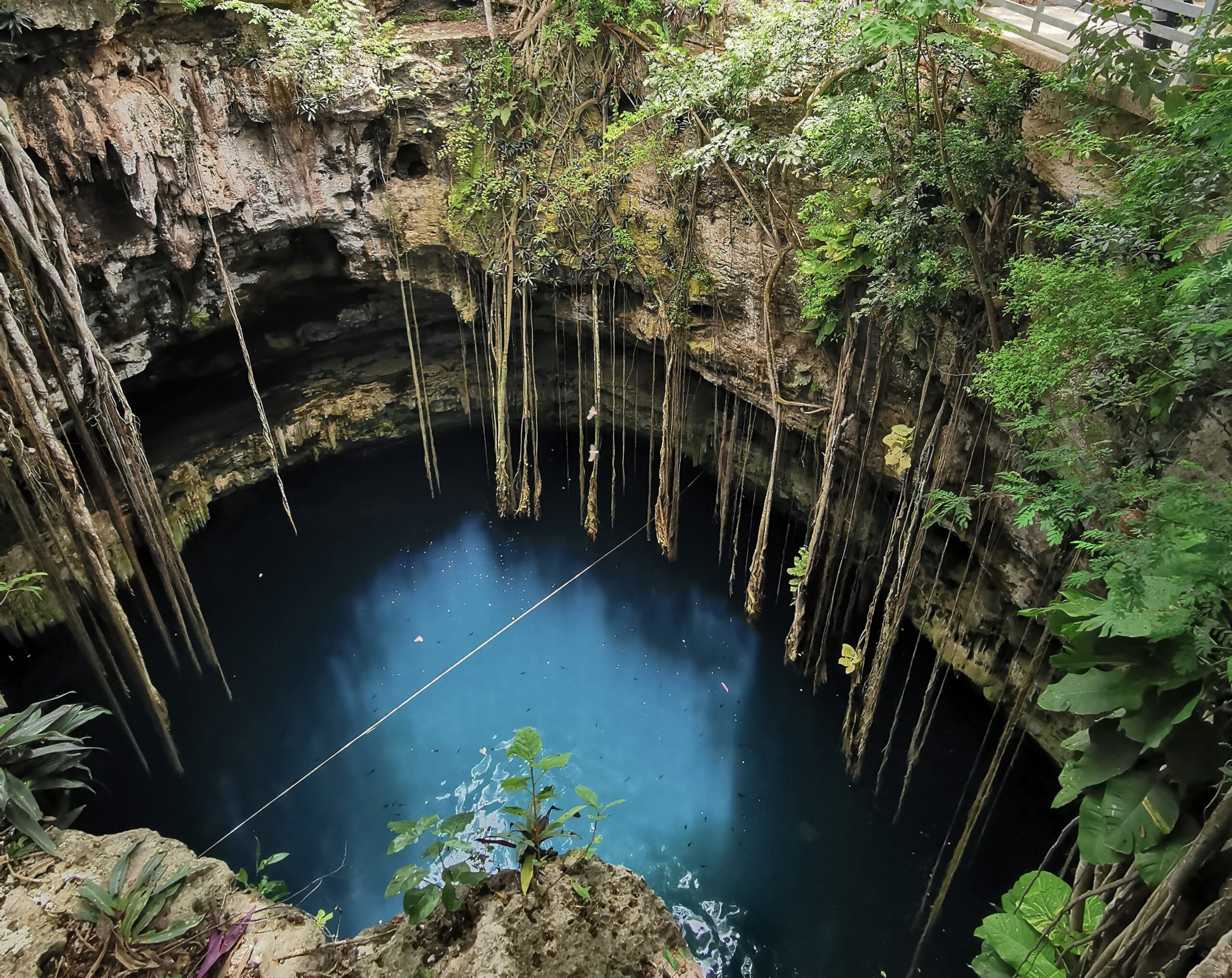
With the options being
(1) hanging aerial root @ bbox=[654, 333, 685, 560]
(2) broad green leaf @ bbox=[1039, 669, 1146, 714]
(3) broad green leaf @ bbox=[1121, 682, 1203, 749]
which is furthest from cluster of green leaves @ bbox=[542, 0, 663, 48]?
(3) broad green leaf @ bbox=[1121, 682, 1203, 749]

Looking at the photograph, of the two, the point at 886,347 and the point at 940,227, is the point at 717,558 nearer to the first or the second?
the point at 886,347

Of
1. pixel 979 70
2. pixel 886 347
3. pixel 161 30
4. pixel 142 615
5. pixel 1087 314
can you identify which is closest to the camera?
pixel 1087 314

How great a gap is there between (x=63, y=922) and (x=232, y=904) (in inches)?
22.1

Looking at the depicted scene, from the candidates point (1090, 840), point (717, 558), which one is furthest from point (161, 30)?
point (1090, 840)

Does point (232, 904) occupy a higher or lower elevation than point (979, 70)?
lower

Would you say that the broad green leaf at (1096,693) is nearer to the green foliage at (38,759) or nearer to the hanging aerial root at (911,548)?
the hanging aerial root at (911,548)

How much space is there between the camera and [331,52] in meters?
4.88

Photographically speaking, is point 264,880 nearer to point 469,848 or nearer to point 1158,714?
point 469,848

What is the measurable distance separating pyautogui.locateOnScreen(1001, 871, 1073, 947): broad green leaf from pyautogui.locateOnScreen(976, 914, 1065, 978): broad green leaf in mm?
37

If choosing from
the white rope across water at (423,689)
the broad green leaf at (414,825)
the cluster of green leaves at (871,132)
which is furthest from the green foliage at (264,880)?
the cluster of green leaves at (871,132)

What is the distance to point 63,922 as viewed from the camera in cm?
266

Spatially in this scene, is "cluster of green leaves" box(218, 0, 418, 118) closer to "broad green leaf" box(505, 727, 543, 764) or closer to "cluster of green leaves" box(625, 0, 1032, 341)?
"cluster of green leaves" box(625, 0, 1032, 341)

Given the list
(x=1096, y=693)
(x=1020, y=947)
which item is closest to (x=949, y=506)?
(x=1096, y=693)

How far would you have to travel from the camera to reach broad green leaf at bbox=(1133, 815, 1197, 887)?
1819mm
